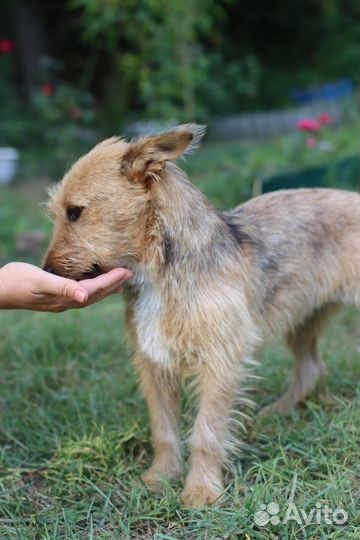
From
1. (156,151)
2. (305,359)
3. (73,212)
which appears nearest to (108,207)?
(73,212)

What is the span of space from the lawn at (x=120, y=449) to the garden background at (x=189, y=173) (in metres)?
0.01

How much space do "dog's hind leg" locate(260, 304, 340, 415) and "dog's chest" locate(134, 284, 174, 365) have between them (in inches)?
42.6

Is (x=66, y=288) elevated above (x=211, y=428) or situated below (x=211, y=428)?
above

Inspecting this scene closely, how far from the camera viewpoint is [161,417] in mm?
3646

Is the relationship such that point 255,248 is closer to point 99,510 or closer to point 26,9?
point 99,510

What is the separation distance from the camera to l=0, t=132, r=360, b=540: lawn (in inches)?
121

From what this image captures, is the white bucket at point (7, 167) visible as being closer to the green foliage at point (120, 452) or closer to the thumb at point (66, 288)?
the green foliage at point (120, 452)

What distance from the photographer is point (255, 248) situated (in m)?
3.76

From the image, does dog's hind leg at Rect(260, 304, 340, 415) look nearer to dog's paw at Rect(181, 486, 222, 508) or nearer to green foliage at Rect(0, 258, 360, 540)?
green foliage at Rect(0, 258, 360, 540)

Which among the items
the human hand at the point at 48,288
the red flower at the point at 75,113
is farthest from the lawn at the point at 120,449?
the red flower at the point at 75,113

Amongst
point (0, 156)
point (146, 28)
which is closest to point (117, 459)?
point (0, 156)

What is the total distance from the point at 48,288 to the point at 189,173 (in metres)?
7.49

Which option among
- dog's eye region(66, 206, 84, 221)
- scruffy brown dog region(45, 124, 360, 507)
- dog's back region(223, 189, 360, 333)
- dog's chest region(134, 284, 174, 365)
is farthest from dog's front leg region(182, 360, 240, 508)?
dog's eye region(66, 206, 84, 221)

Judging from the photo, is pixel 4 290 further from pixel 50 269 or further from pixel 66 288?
pixel 66 288
